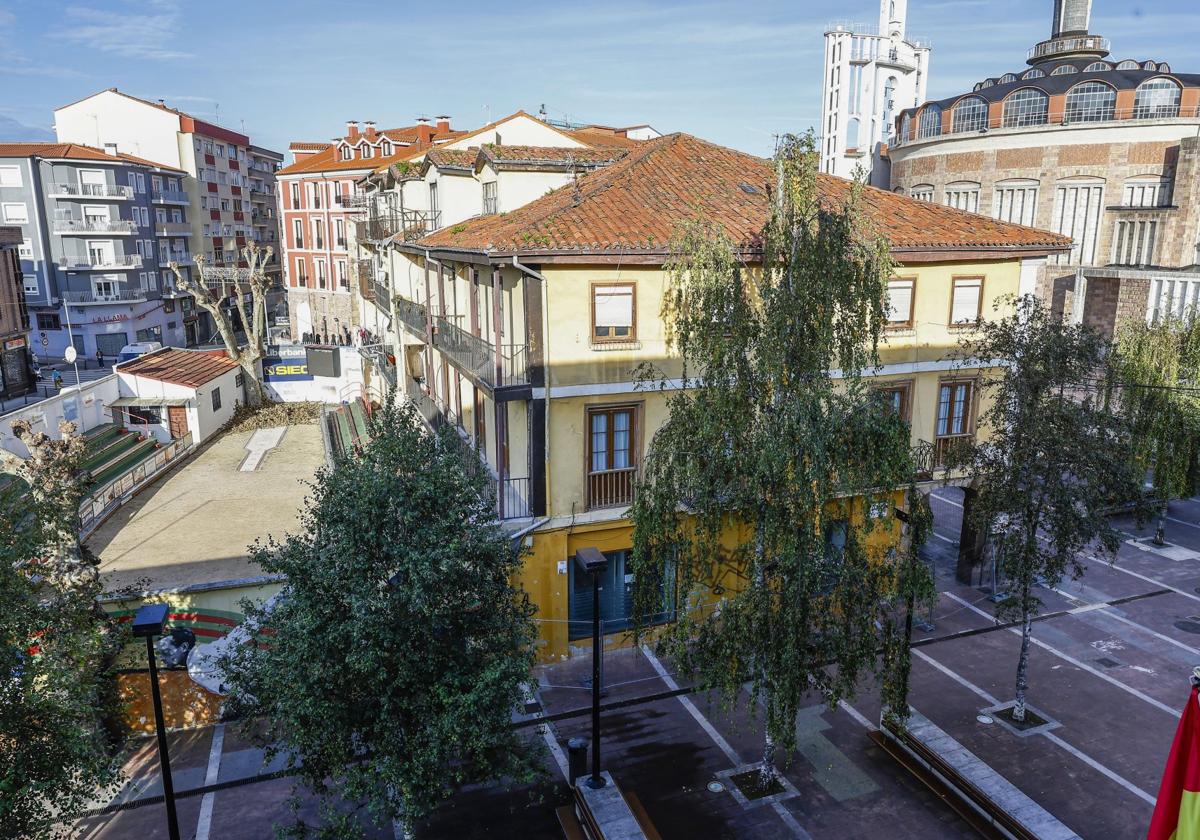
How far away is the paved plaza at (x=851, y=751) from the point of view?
40.6 ft

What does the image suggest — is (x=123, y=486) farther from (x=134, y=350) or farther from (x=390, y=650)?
(x=134, y=350)

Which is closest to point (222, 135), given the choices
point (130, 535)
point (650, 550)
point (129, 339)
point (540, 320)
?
point (129, 339)

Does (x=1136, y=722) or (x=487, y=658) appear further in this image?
(x=1136, y=722)

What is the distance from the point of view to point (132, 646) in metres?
14.4

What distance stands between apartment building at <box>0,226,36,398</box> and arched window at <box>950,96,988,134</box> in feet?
189

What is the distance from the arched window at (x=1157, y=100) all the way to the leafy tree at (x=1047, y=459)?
1567 inches

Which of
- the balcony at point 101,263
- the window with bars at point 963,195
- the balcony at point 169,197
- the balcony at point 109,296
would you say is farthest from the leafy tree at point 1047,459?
the balcony at point 169,197

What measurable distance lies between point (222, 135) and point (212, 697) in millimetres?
69123

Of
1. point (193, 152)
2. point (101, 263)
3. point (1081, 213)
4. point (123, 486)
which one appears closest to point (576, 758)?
point (123, 486)

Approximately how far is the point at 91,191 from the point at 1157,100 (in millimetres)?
67528

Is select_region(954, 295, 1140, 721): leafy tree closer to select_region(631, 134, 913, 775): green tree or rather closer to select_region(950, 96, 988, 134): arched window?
select_region(631, 134, 913, 775): green tree

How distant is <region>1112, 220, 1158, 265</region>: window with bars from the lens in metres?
43.8

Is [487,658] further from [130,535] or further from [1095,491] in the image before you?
[130,535]

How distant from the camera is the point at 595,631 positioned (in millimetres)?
12352
